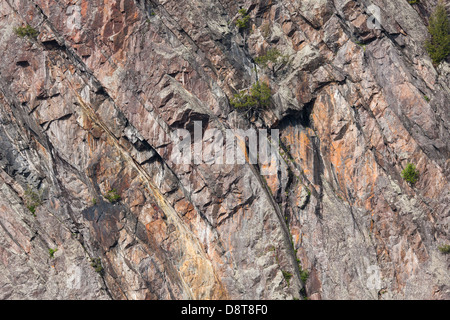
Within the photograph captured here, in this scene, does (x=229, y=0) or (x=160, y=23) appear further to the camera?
(x=229, y=0)

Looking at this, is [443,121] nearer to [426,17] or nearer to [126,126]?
[426,17]

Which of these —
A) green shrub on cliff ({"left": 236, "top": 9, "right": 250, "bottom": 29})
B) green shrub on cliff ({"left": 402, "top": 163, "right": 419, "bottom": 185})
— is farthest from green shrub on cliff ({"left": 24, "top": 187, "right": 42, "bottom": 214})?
green shrub on cliff ({"left": 402, "top": 163, "right": 419, "bottom": 185})

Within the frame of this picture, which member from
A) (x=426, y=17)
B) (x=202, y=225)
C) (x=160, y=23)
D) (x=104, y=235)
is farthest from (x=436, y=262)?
(x=160, y=23)

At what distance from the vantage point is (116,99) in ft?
81.8

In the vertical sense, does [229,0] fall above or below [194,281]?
above

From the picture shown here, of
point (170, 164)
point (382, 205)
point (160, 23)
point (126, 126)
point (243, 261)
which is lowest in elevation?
point (243, 261)

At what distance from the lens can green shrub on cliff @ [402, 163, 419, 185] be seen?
25.4 meters

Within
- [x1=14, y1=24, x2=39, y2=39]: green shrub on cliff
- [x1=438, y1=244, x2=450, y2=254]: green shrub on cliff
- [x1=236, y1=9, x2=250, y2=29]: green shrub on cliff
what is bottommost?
[x1=438, y1=244, x2=450, y2=254]: green shrub on cliff

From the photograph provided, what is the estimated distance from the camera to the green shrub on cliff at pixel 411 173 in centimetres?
2541

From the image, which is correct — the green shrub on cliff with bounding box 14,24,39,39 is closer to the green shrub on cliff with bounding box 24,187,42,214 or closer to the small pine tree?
the green shrub on cliff with bounding box 24,187,42,214

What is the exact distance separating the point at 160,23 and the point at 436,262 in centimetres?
2308

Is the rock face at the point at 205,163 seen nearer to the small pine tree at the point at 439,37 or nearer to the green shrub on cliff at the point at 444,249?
the green shrub on cliff at the point at 444,249

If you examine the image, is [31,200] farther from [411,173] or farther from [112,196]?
[411,173]

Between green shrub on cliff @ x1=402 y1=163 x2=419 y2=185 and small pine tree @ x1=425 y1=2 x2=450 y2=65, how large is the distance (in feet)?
25.0
